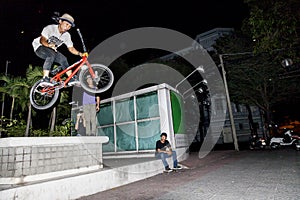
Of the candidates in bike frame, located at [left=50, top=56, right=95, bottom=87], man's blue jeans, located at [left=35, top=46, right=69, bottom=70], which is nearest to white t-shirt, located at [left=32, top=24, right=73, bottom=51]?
man's blue jeans, located at [left=35, top=46, right=69, bottom=70]

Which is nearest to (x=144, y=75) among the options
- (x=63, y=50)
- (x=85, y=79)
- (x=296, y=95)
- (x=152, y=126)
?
(x=63, y=50)

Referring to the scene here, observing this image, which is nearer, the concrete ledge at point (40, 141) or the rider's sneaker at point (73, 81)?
the concrete ledge at point (40, 141)

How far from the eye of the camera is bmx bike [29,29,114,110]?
550 centimetres

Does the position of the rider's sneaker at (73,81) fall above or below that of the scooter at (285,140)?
above

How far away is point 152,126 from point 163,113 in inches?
33.2

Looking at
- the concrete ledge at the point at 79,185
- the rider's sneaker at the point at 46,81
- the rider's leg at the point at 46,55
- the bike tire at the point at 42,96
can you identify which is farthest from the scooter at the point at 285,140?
the rider's leg at the point at 46,55

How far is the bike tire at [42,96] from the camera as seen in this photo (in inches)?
216

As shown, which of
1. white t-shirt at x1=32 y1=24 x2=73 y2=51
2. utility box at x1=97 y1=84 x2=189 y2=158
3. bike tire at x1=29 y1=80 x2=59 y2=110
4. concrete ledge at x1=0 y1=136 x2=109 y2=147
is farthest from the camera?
utility box at x1=97 y1=84 x2=189 y2=158

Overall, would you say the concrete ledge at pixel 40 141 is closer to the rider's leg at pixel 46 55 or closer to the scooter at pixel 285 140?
the rider's leg at pixel 46 55

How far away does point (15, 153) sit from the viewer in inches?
157

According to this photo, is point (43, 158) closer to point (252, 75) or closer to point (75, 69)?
point (75, 69)

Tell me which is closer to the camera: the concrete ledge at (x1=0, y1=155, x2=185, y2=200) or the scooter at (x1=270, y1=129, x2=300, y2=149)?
the concrete ledge at (x1=0, y1=155, x2=185, y2=200)

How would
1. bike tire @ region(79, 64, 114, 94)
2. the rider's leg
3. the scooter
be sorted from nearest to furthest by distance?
the rider's leg, bike tire @ region(79, 64, 114, 94), the scooter

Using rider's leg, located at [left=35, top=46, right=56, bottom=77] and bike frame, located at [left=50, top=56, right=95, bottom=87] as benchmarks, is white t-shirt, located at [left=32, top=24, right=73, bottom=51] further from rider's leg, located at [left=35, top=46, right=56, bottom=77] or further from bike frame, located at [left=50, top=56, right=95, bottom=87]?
bike frame, located at [left=50, top=56, right=95, bottom=87]
